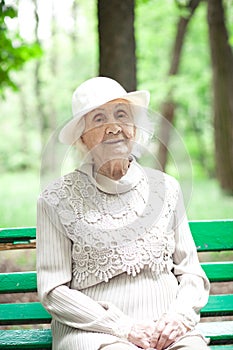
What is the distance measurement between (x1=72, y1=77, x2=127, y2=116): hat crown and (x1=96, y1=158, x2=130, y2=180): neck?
250 mm

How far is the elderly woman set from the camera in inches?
105

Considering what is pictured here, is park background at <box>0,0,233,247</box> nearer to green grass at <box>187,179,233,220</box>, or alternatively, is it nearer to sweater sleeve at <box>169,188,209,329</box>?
green grass at <box>187,179,233,220</box>

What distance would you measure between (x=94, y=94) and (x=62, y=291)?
2.58 ft

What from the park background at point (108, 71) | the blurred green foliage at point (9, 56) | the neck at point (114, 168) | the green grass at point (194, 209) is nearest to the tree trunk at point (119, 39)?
the park background at point (108, 71)

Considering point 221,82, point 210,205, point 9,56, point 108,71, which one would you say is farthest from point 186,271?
point 221,82

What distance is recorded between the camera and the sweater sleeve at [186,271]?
2.79 m

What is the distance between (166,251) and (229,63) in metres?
8.24

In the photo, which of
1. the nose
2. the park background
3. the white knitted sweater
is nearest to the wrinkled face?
the nose

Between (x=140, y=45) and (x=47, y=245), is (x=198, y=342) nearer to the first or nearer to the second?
(x=47, y=245)

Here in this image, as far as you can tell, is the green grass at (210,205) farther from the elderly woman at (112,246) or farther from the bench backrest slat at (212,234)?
the elderly woman at (112,246)

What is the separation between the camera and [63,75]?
26.2 meters

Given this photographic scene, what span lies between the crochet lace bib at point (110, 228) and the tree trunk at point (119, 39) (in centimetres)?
236

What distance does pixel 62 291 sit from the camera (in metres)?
2.70

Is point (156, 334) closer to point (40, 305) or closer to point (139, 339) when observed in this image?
point (139, 339)
